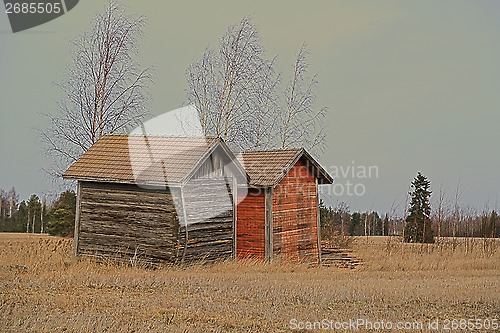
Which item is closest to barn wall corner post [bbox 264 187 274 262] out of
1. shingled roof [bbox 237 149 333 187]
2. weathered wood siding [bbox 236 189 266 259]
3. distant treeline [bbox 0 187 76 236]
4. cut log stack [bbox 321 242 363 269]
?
weathered wood siding [bbox 236 189 266 259]

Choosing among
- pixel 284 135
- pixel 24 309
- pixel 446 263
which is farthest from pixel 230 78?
pixel 24 309

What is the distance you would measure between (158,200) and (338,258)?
7.27 m

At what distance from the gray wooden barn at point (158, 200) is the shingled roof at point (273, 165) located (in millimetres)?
710

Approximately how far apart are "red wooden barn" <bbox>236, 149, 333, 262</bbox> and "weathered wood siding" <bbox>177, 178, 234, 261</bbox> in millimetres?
1181

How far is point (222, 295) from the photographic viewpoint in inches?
507

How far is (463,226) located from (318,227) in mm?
10888

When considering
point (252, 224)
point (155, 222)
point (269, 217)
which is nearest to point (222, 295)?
point (155, 222)

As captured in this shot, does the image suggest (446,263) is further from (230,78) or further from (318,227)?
(230,78)

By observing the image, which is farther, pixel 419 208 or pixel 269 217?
pixel 419 208

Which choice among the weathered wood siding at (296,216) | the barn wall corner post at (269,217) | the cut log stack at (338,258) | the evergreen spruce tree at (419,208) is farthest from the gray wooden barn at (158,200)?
the evergreen spruce tree at (419,208)

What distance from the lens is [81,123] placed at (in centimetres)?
2594

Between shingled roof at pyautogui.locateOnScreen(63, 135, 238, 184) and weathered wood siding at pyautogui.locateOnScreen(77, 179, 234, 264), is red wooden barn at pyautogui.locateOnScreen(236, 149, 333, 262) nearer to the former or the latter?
weathered wood siding at pyautogui.locateOnScreen(77, 179, 234, 264)

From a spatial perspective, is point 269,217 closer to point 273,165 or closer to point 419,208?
point 273,165

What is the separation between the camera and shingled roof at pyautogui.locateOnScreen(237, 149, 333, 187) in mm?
20594
